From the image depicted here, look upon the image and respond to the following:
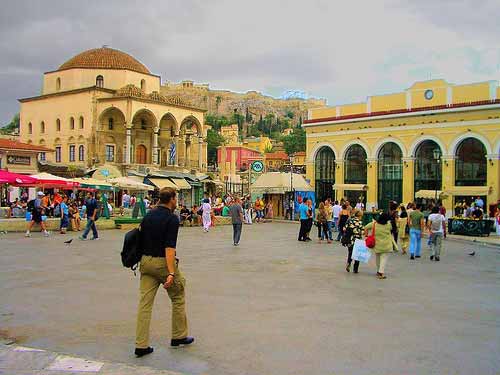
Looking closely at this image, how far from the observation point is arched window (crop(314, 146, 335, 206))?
139ft

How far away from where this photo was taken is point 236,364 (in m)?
5.54

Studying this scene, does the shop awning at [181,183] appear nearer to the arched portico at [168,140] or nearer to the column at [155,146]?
the column at [155,146]

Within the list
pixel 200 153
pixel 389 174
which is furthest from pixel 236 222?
pixel 200 153

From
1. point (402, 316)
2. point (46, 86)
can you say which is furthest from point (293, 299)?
point (46, 86)

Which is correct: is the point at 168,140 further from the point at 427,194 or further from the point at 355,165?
the point at 427,194

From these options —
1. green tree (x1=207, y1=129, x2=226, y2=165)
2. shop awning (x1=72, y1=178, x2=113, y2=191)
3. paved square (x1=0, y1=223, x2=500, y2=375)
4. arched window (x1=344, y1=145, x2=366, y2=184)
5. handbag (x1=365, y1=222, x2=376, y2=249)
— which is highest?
green tree (x1=207, y1=129, x2=226, y2=165)

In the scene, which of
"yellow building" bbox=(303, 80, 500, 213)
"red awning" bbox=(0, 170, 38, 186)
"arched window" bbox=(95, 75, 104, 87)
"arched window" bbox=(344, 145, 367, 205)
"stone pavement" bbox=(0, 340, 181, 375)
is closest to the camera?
"stone pavement" bbox=(0, 340, 181, 375)

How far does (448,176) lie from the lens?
116 feet

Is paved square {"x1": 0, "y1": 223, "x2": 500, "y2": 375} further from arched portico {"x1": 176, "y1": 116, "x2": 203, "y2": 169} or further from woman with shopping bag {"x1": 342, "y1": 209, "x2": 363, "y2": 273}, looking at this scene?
arched portico {"x1": 176, "y1": 116, "x2": 203, "y2": 169}

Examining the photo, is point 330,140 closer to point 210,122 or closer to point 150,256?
point 150,256

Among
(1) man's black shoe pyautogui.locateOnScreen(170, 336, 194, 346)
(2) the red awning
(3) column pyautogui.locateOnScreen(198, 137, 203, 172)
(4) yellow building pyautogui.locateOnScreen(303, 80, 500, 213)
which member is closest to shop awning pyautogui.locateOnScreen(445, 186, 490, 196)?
(4) yellow building pyautogui.locateOnScreen(303, 80, 500, 213)

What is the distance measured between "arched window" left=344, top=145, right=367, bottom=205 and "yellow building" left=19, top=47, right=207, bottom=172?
56.6 feet

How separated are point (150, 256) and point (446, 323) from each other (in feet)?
13.3

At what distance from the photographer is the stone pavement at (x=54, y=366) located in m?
5.14
